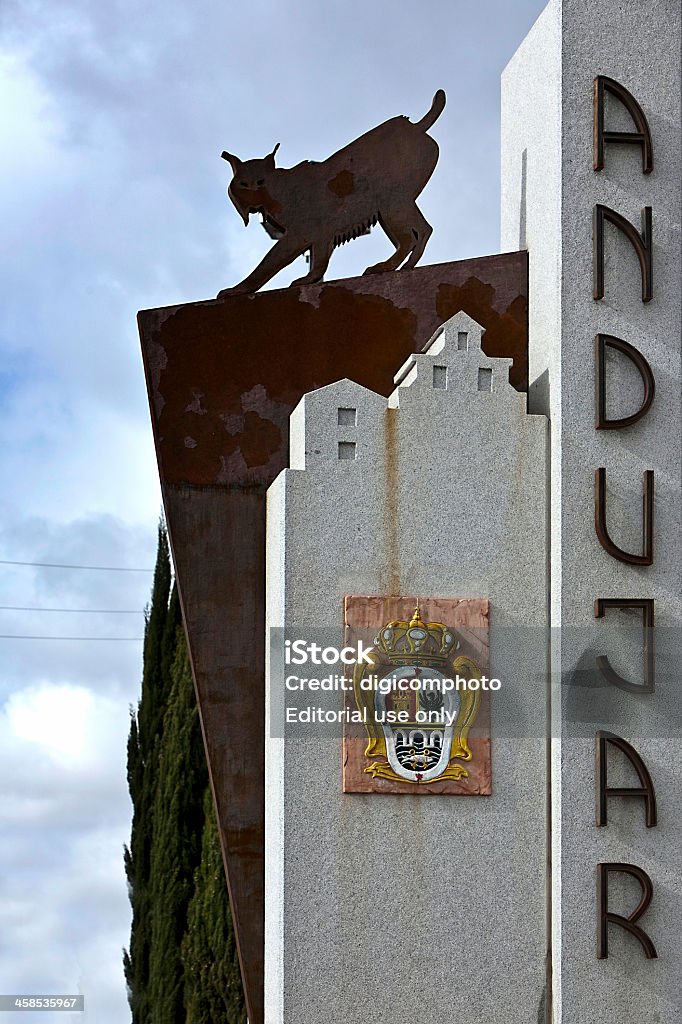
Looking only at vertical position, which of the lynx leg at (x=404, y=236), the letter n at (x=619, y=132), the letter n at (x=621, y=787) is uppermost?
the letter n at (x=619, y=132)

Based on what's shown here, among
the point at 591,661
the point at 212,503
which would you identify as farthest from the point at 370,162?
the point at 591,661

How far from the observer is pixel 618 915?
8.83 meters

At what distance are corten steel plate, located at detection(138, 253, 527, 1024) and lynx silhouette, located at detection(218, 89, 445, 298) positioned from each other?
0.50 meters

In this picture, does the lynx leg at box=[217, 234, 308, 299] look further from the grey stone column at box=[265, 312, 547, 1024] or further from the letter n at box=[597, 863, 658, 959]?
the letter n at box=[597, 863, 658, 959]

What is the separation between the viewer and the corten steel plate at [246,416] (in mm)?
9266

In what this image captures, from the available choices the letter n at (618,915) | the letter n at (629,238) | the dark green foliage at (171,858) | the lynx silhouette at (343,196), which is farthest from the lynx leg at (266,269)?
the dark green foliage at (171,858)

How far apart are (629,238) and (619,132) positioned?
0.72 meters

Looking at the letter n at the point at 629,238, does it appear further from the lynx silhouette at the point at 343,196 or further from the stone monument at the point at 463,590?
the lynx silhouette at the point at 343,196

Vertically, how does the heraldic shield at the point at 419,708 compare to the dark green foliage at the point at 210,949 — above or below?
above

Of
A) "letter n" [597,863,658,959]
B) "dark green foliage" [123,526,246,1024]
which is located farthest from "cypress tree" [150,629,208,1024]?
"letter n" [597,863,658,959]

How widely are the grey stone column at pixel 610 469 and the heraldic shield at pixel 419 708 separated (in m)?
0.55

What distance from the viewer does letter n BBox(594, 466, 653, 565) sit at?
9.07 meters

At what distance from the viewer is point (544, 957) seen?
8.78m

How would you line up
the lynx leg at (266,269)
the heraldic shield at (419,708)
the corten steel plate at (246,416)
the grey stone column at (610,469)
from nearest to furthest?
1. the heraldic shield at (419,708)
2. the grey stone column at (610,469)
3. the corten steel plate at (246,416)
4. the lynx leg at (266,269)
